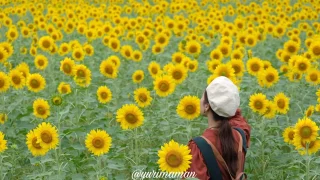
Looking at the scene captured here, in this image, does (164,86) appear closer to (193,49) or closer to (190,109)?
(190,109)

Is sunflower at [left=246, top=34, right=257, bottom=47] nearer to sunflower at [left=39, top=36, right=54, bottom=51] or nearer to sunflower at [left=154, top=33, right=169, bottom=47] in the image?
sunflower at [left=154, top=33, right=169, bottom=47]

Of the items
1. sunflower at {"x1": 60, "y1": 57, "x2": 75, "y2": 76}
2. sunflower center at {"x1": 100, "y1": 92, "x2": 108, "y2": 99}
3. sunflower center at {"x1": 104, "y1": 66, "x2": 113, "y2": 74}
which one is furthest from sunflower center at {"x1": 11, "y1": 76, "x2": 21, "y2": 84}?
sunflower center at {"x1": 104, "y1": 66, "x2": 113, "y2": 74}

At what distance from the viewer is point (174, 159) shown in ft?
9.98

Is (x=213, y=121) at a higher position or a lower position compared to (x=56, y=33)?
lower

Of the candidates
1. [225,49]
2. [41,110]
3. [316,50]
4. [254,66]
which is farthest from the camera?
[225,49]

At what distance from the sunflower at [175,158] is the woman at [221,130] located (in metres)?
0.09

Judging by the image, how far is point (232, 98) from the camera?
3.21 metres

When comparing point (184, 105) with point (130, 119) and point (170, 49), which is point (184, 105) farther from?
point (170, 49)

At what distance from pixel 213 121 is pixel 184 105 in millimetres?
921

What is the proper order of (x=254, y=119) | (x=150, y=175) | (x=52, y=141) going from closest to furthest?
1. (x=52, y=141)
2. (x=150, y=175)
3. (x=254, y=119)

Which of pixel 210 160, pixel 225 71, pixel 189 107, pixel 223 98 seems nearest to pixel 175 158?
pixel 210 160

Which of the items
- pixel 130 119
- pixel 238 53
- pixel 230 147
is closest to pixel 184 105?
pixel 130 119

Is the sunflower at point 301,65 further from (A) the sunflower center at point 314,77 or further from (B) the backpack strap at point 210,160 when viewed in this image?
Result: (B) the backpack strap at point 210,160

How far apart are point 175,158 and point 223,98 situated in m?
0.50
